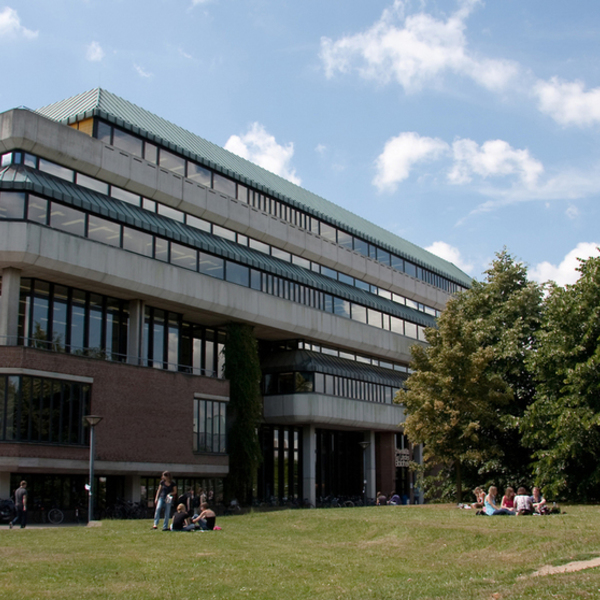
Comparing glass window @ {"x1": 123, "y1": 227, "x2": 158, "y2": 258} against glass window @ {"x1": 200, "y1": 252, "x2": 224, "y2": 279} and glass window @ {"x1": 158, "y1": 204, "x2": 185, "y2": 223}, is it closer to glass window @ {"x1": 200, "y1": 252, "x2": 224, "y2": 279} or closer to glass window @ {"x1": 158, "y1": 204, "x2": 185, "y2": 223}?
glass window @ {"x1": 158, "y1": 204, "x2": 185, "y2": 223}

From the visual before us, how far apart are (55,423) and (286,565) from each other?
21267 mm

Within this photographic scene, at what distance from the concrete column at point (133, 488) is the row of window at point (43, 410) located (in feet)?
14.7

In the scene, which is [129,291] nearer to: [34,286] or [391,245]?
[34,286]

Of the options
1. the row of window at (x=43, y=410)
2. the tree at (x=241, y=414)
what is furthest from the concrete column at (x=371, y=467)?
the row of window at (x=43, y=410)

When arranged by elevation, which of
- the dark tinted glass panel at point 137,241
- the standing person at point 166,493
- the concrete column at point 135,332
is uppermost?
the dark tinted glass panel at point 137,241

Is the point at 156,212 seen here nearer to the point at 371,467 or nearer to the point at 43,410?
the point at 43,410

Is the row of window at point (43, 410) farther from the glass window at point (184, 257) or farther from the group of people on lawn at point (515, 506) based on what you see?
the group of people on lawn at point (515, 506)

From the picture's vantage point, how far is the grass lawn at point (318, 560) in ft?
39.7

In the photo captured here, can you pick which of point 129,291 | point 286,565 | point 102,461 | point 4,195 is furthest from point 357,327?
point 286,565

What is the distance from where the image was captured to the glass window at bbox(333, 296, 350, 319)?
179ft

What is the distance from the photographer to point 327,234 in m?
57.4

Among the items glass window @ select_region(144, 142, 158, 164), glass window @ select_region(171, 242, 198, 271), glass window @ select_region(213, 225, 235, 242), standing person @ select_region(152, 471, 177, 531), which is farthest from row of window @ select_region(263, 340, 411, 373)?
standing person @ select_region(152, 471, 177, 531)

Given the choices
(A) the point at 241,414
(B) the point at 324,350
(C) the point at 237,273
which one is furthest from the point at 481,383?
(B) the point at 324,350

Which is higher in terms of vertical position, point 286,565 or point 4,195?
point 4,195
